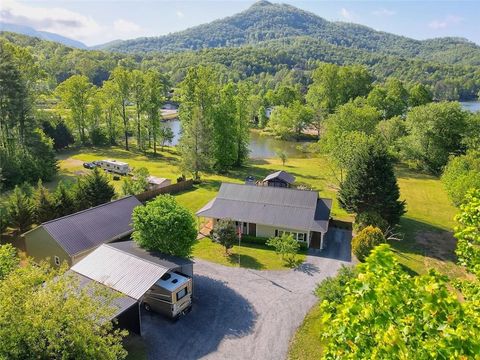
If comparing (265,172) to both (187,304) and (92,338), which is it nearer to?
(187,304)

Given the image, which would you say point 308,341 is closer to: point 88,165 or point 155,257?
point 155,257

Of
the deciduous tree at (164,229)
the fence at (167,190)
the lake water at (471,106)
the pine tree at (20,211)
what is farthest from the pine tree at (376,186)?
the lake water at (471,106)

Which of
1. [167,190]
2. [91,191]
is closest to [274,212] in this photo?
[167,190]

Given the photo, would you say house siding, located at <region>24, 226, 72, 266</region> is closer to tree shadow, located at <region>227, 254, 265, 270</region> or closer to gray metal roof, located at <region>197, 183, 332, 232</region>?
tree shadow, located at <region>227, 254, 265, 270</region>

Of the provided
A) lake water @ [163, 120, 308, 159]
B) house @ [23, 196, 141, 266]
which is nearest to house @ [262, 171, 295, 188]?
house @ [23, 196, 141, 266]

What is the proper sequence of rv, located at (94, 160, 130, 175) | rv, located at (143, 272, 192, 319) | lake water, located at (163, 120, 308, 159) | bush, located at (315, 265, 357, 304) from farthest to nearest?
lake water, located at (163, 120, 308, 159) < rv, located at (94, 160, 130, 175) < rv, located at (143, 272, 192, 319) < bush, located at (315, 265, 357, 304)

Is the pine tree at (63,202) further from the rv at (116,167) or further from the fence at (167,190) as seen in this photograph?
the rv at (116,167)
